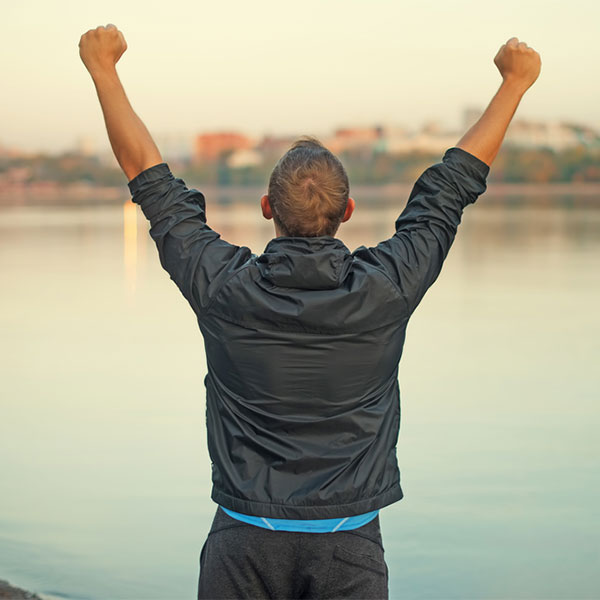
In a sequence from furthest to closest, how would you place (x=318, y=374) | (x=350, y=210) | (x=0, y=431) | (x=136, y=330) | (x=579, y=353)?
(x=136, y=330) < (x=579, y=353) < (x=0, y=431) < (x=350, y=210) < (x=318, y=374)

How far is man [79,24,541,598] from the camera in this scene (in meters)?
1.83

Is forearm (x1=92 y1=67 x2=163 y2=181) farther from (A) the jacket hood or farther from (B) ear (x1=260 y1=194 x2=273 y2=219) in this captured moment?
(A) the jacket hood

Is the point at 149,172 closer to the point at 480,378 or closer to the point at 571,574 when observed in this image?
the point at 571,574

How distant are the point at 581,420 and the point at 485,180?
20.9 feet

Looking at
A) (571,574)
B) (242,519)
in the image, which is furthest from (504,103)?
(571,574)

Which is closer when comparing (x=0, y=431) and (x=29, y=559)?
(x=29, y=559)

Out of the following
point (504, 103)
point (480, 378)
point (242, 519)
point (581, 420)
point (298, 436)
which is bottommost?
point (242, 519)

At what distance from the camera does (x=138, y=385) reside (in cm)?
903

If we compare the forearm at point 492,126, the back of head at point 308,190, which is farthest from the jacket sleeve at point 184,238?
the forearm at point 492,126

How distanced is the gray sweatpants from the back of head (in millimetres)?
585

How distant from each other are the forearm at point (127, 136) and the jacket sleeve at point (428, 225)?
47cm

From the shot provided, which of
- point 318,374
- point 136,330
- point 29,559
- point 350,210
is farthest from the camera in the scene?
point 136,330

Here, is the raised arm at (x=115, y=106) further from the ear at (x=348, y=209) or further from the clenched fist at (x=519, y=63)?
the clenched fist at (x=519, y=63)

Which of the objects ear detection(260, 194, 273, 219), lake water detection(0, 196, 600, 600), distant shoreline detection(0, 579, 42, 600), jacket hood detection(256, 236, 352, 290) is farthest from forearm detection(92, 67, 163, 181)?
lake water detection(0, 196, 600, 600)
